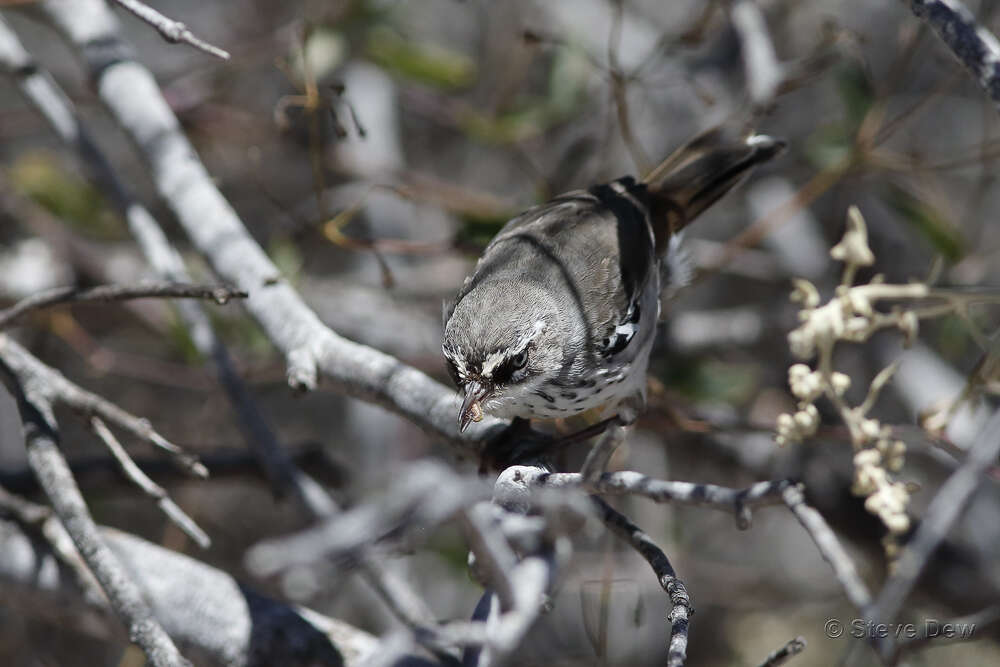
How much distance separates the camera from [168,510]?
7.43ft

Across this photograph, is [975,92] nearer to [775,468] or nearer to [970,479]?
[775,468]

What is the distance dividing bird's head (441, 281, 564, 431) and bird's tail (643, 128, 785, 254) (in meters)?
0.84

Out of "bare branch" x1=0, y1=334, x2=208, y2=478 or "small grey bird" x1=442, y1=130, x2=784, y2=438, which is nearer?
"bare branch" x1=0, y1=334, x2=208, y2=478

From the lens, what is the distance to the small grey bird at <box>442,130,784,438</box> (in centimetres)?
275

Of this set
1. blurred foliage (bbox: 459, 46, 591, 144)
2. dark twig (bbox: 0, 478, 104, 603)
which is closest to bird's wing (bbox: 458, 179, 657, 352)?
blurred foliage (bbox: 459, 46, 591, 144)

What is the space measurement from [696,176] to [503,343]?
3.88 feet

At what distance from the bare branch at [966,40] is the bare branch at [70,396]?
1.81 meters

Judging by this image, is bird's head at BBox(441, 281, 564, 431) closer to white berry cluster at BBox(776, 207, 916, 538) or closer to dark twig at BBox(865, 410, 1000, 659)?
white berry cluster at BBox(776, 207, 916, 538)

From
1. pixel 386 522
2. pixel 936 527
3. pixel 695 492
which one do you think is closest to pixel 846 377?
pixel 695 492

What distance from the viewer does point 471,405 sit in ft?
8.23

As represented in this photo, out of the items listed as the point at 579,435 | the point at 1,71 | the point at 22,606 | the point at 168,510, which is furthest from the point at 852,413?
the point at 1,71

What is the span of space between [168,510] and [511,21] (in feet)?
13.8

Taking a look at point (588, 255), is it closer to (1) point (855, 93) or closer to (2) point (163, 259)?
(2) point (163, 259)

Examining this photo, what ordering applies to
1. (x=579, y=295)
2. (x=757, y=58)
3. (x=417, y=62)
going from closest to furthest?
(x=579, y=295) → (x=757, y=58) → (x=417, y=62)
